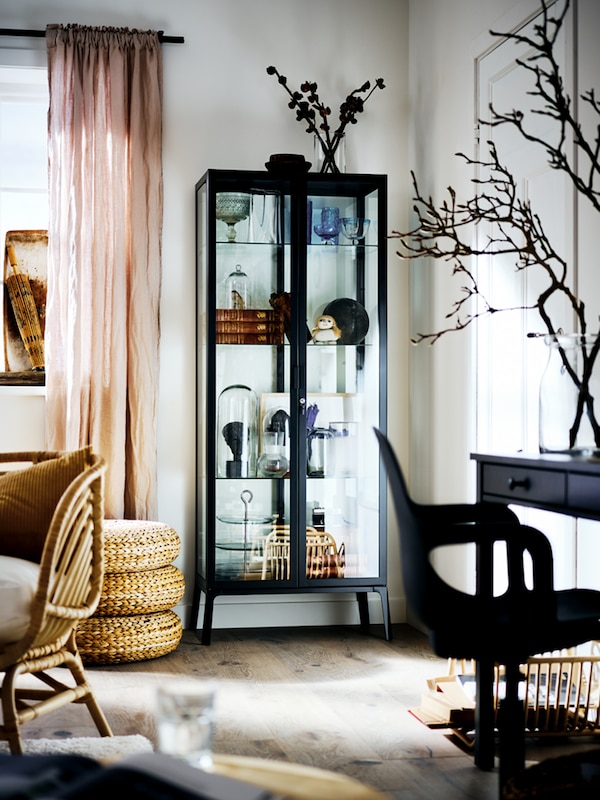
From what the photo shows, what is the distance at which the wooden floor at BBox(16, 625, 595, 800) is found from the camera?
2.46m

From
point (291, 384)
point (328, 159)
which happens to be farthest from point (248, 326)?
point (328, 159)

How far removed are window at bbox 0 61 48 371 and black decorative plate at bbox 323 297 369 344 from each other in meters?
1.36

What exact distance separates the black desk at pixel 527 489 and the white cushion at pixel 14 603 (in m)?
1.09

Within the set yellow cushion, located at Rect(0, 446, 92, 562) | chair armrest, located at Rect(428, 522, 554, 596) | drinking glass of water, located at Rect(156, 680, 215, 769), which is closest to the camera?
drinking glass of water, located at Rect(156, 680, 215, 769)

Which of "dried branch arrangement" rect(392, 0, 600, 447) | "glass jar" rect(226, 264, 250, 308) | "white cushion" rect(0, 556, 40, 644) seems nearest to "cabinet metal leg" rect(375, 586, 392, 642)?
"dried branch arrangement" rect(392, 0, 600, 447)

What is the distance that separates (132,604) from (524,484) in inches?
72.9

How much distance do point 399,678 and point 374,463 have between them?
96 cm

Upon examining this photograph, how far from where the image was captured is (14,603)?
227 cm

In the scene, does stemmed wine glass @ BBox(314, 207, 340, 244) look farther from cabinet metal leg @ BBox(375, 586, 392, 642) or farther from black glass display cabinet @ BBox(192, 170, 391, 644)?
cabinet metal leg @ BBox(375, 586, 392, 642)

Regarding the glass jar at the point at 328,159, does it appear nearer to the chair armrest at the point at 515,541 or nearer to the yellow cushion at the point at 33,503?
the yellow cushion at the point at 33,503

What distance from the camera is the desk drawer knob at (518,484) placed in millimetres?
2236

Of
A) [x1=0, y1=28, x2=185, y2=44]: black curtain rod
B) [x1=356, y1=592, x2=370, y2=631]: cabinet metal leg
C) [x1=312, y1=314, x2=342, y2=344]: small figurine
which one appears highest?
[x1=0, y1=28, x2=185, y2=44]: black curtain rod

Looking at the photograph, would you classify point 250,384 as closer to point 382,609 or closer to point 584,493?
point 382,609

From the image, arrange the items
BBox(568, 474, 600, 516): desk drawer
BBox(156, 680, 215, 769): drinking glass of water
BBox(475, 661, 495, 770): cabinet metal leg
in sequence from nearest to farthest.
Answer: BBox(156, 680, 215, 769): drinking glass of water → BBox(568, 474, 600, 516): desk drawer → BBox(475, 661, 495, 770): cabinet metal leg
